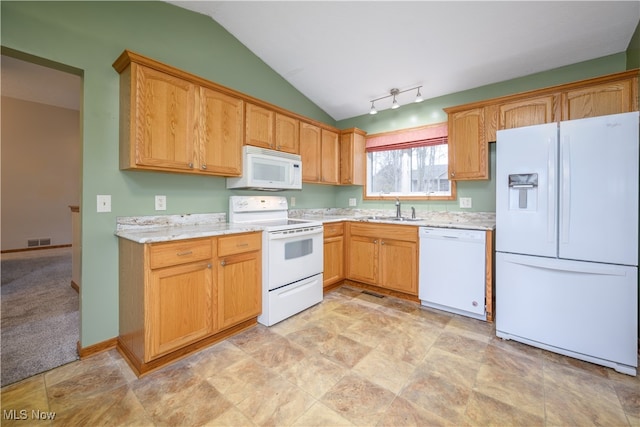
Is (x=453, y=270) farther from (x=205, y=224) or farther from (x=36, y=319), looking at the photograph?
(x=36, y=319)

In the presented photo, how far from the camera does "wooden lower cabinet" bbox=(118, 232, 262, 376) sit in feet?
5.89

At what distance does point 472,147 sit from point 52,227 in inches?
308

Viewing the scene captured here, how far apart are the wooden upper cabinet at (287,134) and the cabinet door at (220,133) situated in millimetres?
508

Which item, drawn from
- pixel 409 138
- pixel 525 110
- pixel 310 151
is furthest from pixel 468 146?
pixel 310 151

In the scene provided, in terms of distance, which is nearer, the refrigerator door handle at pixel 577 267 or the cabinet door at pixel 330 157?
the refrigerator door handle at pixel 577 267

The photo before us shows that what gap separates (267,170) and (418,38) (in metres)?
2.02

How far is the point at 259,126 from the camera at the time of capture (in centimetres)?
287

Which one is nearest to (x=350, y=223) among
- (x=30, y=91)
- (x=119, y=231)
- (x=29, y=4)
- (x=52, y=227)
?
(x=119, y=231)

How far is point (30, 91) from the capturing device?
4.62 m

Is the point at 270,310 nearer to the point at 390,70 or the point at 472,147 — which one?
Result: the point at 472,147

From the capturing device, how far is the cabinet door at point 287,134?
122 inches

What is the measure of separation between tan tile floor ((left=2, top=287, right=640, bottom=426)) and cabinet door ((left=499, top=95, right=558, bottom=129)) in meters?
2.07

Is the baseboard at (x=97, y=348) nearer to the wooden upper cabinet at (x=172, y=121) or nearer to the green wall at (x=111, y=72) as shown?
the green wall at (x=111, y=72)

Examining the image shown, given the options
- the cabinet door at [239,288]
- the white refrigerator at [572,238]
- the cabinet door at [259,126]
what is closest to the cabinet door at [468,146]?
the white refrigerator at [572,238]
